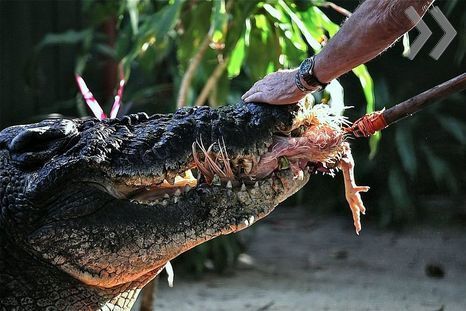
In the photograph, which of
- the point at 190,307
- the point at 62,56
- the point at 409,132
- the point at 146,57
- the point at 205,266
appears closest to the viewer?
the point at 146,57

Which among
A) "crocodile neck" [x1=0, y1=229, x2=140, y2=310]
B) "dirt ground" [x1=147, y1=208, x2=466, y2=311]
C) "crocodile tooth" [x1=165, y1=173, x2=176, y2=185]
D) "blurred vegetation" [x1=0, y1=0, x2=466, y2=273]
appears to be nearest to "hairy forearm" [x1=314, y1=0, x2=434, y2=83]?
"crocodile tooth" [x1=165, y1=173, x2=176, y2=185]

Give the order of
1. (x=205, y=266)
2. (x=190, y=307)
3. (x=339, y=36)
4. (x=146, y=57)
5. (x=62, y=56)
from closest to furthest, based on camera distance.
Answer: (x=339, y=36) → (x=146, y=57) → (x=190, y=307) → (x=205, y=266) → (x=62, y=56)

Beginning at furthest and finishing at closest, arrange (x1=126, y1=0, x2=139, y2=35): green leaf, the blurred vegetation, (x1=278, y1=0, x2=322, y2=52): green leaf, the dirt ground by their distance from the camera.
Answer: the blurred vegetation
the dirt ground
(x1=126, y1=0, x2=139, y2=35): green leaf
(x1=278, y1=0, x2=322, y2=52): green leaf

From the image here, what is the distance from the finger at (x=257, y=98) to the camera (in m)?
2.22

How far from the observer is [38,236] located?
7.11 ft

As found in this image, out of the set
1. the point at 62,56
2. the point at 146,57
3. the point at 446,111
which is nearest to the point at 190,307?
the point at 146,57

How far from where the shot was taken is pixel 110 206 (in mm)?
2197

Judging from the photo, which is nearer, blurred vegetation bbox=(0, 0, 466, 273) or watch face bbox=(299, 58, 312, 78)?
watch face bbox=(299, 58, 312, 78)

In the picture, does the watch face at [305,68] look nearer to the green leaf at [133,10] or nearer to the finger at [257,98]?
the finger at [257,98]

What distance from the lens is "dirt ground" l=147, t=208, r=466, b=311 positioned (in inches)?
217

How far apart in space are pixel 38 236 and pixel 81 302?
8.7 inches

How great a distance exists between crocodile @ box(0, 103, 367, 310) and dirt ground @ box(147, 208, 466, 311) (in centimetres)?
320

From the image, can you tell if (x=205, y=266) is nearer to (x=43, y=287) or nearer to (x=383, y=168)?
(x=383, y=168)

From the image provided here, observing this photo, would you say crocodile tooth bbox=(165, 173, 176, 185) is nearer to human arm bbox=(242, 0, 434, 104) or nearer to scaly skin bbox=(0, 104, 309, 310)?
scaly skin bbox=(0, 104, 309, 310)
